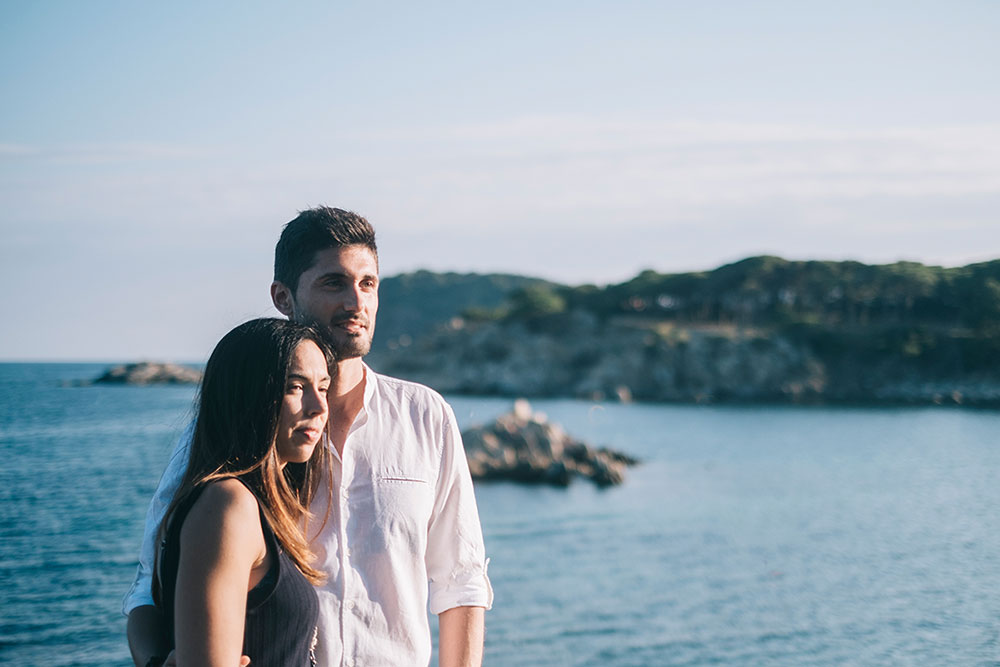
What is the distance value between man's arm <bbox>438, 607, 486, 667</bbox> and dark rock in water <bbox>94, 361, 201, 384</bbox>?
4403 inches

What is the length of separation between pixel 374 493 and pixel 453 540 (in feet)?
0.99

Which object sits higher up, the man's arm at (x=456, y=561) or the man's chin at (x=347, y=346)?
the man's chin at (x=347, y=346)

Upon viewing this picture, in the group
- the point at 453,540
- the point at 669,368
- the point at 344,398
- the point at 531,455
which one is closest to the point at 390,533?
the point at 453,540

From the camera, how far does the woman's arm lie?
67.3 inches

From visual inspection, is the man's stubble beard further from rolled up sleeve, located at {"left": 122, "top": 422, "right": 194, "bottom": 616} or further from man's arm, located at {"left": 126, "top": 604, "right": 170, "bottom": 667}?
man's arm, located at {"left": 126, "top": 604, "right": 170, "bottom": 667}

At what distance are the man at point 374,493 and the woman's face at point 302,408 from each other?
0.30 m

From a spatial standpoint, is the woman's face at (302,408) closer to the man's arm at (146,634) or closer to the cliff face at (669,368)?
the man's arm at (146,634)

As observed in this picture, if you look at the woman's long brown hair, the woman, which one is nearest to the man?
the woman

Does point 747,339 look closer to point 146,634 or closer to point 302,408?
point 302,408

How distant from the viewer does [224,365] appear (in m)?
2.03

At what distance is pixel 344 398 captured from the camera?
2568 millimetres

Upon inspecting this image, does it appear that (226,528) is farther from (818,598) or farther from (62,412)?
(62,412)

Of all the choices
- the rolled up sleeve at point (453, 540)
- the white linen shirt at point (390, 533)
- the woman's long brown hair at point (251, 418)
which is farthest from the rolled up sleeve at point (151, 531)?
the rolled up sleeve at point (453, 540)

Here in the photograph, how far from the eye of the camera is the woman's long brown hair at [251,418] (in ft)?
6.43
